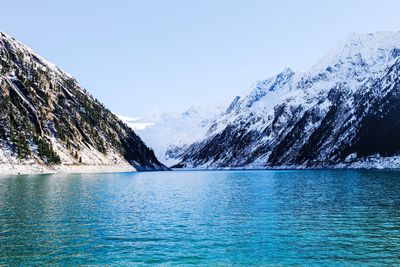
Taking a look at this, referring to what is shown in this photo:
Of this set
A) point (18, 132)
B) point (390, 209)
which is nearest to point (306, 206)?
point (390, 209)

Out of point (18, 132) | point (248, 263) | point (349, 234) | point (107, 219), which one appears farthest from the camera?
point (18, 132)

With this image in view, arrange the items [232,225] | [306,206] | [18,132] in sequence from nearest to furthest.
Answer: [232,225] < [306,206] < [18,132]

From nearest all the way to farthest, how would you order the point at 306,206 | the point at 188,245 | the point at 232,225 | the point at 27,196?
the point at 188,245, the point at 232,225, the point at 306,206, the point at 27,196

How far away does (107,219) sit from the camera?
5194 centimetres

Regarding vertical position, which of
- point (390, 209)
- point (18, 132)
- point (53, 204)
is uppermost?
point (18, 132)

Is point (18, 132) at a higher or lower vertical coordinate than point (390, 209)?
higher

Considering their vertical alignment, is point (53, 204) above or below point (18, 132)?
below

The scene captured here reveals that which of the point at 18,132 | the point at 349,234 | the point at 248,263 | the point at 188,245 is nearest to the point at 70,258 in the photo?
the point at 188,245

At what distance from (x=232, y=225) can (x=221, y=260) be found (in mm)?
15506

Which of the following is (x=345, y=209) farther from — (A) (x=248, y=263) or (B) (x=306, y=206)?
(A) (x=248, y=263)

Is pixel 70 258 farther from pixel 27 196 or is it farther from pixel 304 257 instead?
pixel 27 196

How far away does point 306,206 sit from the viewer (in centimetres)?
6378

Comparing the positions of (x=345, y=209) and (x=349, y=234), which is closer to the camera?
(x=349, y=234)

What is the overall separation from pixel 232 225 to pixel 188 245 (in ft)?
37.4
